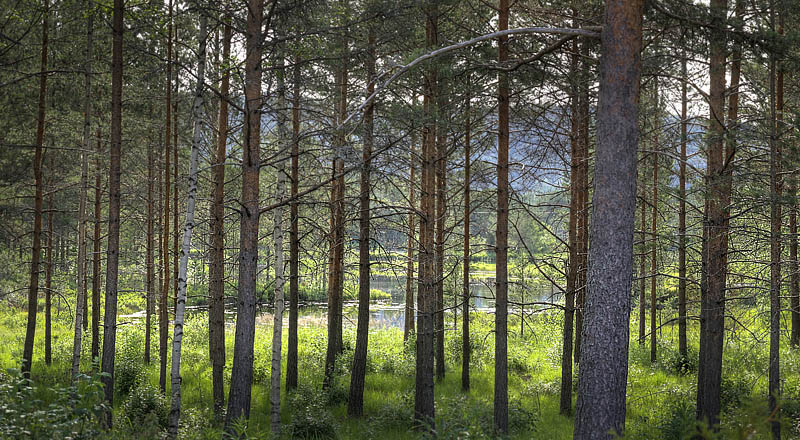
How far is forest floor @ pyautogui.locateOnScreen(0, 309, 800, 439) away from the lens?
9398 mm

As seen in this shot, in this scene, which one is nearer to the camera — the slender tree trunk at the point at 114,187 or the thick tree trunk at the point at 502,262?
the slender tree trunk at the point at 114,187

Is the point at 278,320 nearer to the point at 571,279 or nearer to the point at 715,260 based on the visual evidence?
the point at 571,279

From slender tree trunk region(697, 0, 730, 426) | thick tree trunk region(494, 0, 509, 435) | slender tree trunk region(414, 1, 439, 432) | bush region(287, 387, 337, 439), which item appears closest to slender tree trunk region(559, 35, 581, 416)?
thick tree trunk region(494, 0, 509, 435)

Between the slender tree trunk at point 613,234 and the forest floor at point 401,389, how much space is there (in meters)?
1.52

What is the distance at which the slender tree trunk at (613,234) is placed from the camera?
513 centimetres

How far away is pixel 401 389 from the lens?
13.4m

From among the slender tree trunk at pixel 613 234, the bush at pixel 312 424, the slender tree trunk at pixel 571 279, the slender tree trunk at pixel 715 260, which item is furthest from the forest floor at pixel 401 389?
the slender tree trunk at pixel 613 234

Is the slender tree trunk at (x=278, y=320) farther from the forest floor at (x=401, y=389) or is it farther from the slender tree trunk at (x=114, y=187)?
the slender tree trunk at (x=114, y=187)

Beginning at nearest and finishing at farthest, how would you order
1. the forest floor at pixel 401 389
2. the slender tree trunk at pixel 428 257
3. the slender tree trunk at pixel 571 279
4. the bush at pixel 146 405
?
the forest floor at pixel 401 389 < the slender tree trunk at pixel 428 257 < the bush at pixel 146 405 < the slender tree trunk at pixel 571 279

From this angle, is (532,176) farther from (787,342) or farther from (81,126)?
(787,342)

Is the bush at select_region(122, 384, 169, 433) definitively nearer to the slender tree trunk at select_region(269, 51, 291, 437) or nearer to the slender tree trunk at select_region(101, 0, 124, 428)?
the slender tree trunk at select_region(101, 0, 124, 428)

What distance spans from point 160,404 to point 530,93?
32.4ft

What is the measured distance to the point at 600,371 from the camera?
16.9 feet

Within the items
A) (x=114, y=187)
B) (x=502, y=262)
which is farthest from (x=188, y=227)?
(x=502, y=262)
